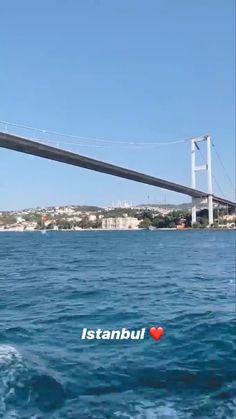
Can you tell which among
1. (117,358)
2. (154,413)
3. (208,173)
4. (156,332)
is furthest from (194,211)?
(154,413)

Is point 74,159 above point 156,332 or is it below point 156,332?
above

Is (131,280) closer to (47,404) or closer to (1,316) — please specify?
(1,316)

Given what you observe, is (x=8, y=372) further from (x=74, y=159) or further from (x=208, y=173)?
(x=208, y=173)

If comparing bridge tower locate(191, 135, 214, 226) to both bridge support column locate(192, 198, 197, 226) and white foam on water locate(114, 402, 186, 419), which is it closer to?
bridge support column locate(192, 198, 197, 226)

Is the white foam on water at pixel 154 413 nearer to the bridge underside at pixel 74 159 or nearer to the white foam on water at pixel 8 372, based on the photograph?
the white foam on water at pixel 8 372

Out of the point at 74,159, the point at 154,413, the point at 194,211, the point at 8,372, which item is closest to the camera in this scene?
the point at 154,413

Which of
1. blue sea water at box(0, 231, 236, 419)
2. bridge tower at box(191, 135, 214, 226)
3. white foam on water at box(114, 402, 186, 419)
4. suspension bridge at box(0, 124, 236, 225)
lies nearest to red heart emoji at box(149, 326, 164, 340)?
blue sea water at box(0, 231, 236, 419)

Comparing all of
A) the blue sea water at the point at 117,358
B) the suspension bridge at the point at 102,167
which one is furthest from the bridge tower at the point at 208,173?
the blue sea water at the point at 117,358
